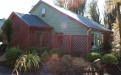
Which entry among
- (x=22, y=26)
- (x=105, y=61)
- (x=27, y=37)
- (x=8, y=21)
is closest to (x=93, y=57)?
(x=105, y=61)

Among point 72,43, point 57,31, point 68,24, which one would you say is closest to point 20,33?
point 57,31

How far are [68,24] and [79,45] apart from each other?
13.1ft

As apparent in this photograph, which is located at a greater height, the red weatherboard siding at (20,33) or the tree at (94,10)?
the tree at (94,10)

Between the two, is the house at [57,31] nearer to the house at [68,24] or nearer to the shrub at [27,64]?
the house at [68,24]

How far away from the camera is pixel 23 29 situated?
1515 centimetres

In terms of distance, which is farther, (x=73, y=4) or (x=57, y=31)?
(x=73, y=4)

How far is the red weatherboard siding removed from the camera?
48.0ft

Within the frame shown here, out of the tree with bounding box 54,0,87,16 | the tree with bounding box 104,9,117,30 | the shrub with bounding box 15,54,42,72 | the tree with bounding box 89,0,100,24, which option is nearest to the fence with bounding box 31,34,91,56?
the shrub with bounding box 15,54,42,72

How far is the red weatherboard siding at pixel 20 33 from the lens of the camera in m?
14.6

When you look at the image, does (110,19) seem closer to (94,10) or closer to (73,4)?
(94,10)

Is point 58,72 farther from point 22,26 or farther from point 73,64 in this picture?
point 22,26

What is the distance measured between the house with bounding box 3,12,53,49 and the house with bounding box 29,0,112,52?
3.89ft

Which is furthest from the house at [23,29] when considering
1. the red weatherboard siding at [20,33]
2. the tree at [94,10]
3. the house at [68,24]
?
the tree at [94,10]

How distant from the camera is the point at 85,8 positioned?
35.3 meters
